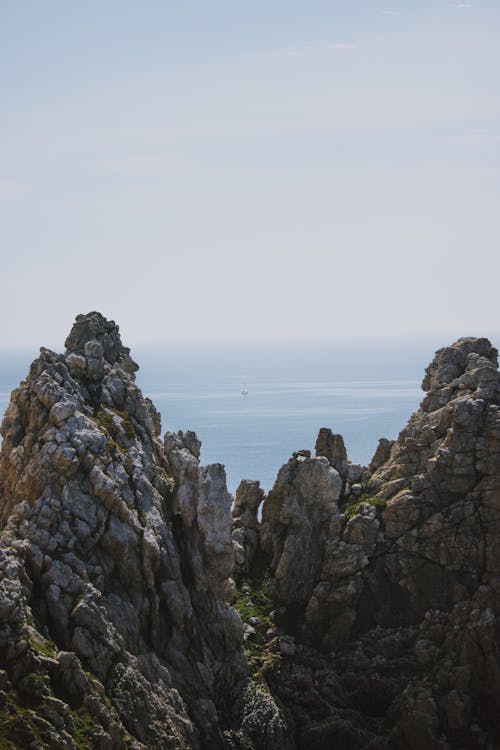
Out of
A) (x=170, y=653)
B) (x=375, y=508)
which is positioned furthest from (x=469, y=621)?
(x=170, y=653)

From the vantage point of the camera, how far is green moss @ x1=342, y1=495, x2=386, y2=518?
63875mm

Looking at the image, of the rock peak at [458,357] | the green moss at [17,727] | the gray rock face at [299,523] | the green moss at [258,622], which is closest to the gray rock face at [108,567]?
the green moss at [17,727]

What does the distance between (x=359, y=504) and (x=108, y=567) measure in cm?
2222

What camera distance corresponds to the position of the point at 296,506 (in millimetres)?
65812

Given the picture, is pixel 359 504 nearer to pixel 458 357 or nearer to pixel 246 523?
pixel 246 523

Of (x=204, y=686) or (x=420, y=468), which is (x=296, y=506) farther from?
(x=204, y=686)

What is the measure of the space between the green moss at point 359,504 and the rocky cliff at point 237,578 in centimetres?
22

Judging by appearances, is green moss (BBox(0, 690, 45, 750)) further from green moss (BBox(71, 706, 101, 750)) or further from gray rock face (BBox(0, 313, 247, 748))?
green moss (BBox(71, 706, 101, 750))

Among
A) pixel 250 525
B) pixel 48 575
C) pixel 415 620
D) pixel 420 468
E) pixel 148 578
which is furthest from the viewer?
pixel 250 525

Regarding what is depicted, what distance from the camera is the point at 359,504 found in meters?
64.4

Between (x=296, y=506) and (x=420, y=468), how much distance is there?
9.34 metres

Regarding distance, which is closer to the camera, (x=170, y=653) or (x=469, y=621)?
(x=170, y=653)

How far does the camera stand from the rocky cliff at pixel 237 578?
43.5m

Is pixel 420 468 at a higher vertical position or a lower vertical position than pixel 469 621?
higher
